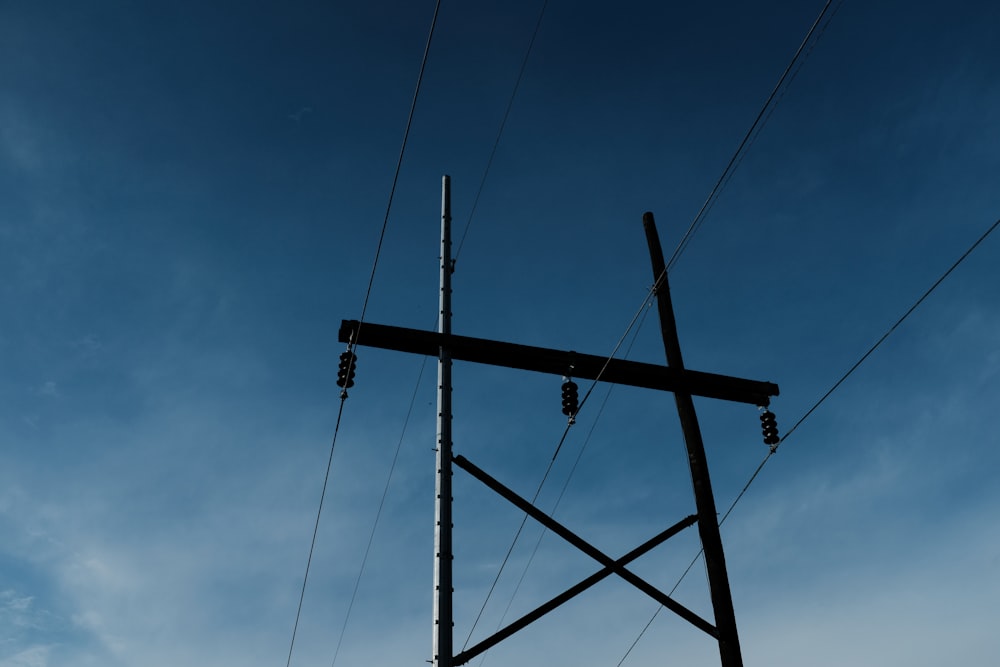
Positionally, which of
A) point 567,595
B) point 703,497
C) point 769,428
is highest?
point 769,428

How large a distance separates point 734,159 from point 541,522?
490 centimetres

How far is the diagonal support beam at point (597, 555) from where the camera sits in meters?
9.13

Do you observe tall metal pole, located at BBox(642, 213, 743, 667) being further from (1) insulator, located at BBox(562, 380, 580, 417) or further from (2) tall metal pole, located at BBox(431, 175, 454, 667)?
(2) tall metal pole, located at BBox(431, 175, 454, 667)

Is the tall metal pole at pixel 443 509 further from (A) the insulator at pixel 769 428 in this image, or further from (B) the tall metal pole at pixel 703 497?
(A) the insulator at pixel 769 428

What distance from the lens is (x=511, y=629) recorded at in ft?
27.7

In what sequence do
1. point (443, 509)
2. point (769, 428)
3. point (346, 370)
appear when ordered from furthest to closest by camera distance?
point (769, 428), point (346, 370), point (443, 509)

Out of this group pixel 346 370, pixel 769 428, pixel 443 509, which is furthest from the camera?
pixel 769 428

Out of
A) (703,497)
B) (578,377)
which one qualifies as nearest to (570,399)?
(578,377)

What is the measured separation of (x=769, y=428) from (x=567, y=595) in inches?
176

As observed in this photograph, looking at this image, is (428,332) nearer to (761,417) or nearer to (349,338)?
(349,338)

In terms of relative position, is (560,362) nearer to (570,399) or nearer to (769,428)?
(570,399)

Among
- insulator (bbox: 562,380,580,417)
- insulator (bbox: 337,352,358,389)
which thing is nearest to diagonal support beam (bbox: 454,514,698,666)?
insulator (bbox: 562,380,580,417)

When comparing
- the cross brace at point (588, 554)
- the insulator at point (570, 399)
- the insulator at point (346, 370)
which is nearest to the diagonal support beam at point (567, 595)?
the cross brace at point (588, 554)

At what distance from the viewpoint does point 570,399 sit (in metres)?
10.5
